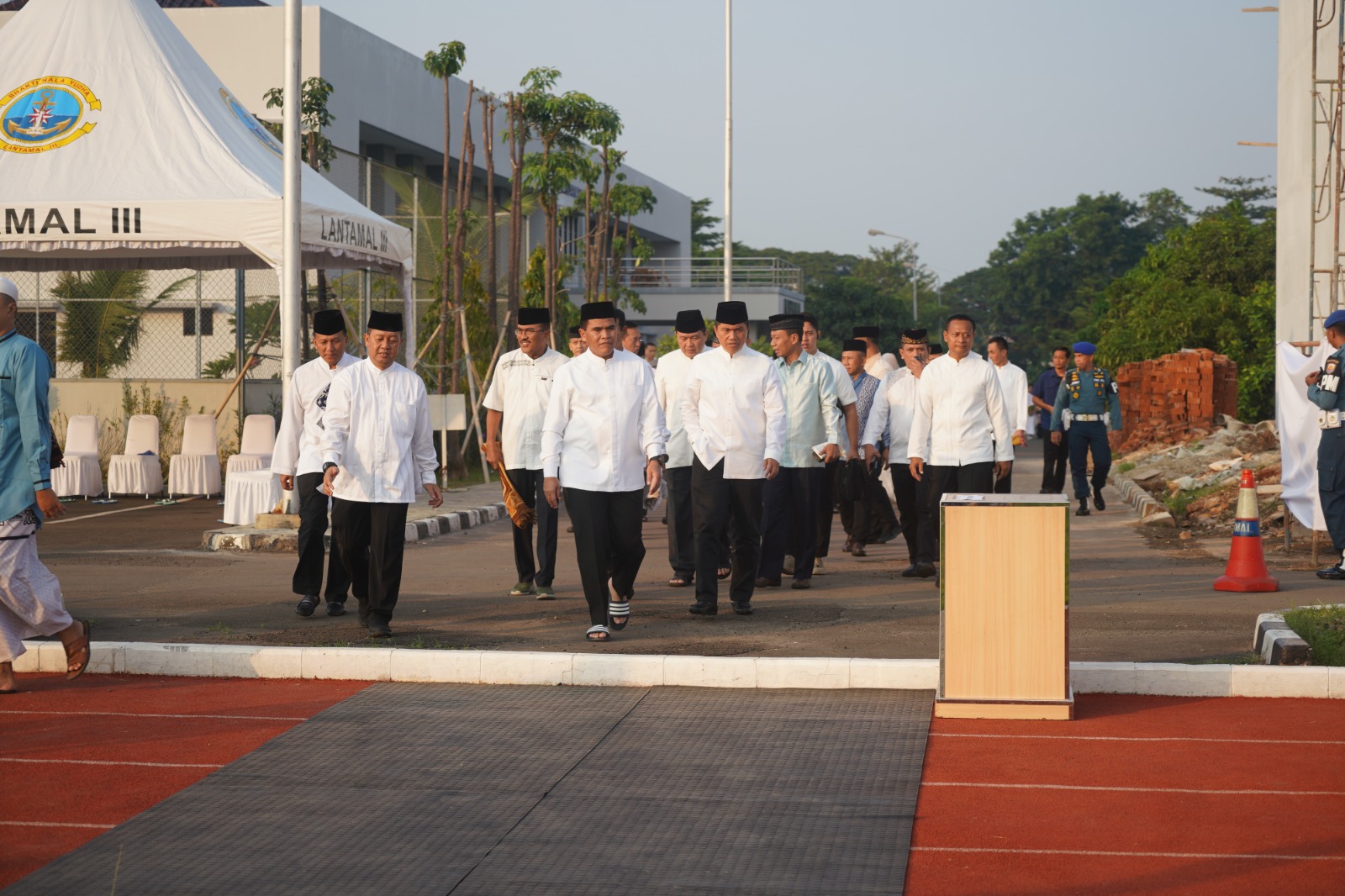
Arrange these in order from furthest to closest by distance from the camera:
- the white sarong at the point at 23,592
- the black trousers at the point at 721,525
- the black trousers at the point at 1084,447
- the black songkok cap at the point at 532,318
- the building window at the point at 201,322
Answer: the building window at the point at 201,322 → the black trousers at the point at 1084,447 → the black songkok cap at the point at 532,318 → the black trousers at the point at 721,525 → the white sarong at the point at 23,592

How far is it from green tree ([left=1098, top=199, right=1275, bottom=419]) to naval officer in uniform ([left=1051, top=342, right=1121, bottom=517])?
13.6 metres

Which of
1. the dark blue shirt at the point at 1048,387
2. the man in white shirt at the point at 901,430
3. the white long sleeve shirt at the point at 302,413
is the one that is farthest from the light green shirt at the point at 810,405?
the dark blue shirt at the point at 1048,387

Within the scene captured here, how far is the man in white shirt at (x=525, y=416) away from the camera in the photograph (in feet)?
35.1

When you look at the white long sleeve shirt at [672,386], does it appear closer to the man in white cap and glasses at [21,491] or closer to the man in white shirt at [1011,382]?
the man in white shirt at [1011,382]

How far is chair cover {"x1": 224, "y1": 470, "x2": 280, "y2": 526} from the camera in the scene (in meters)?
15.2

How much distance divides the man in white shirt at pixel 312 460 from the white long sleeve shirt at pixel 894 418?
4.77m

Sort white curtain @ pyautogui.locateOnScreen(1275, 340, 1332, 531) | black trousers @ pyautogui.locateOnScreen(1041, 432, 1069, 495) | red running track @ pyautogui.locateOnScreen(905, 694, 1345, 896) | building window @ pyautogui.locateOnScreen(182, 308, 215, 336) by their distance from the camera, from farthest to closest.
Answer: building window @ pyautogui.locateOnScreen(182, 308, 215, 336) → black trousers @ pyautogui.locateOnScreen(1041, 432, 1069, 495) → white curtain @ pyautogui.locateOnScreen(1275, 340, 1332, 531) → red running track @ pyautogui.locateOnScreen(905, 694, 1345, 896)

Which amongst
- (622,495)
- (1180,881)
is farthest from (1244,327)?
(1180,881)

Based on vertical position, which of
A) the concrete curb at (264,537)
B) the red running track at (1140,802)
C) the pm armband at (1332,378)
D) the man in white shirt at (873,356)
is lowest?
the red running track at (1140,802)

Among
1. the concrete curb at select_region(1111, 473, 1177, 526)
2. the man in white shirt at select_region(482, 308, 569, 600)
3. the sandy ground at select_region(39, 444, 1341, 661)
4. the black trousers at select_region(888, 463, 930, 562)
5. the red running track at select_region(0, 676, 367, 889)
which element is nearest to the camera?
the red running track at select_region(0, 676, 367, 889)

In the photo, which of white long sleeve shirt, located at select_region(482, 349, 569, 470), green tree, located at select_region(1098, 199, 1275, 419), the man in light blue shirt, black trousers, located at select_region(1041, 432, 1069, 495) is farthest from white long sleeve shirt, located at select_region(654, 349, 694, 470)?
green tree, located at select_region(1098, 199, 1275, 419)

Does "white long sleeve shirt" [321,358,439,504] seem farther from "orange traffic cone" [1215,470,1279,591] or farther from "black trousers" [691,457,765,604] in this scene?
"orange traffic cone" [1215,470,1279,591]

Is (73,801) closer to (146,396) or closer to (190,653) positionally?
(190,653)

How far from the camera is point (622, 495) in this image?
29.3 feet
